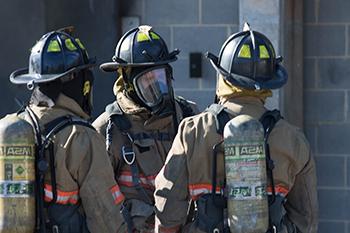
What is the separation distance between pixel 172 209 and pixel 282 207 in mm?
483

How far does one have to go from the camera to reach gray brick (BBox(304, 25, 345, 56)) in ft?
21.5

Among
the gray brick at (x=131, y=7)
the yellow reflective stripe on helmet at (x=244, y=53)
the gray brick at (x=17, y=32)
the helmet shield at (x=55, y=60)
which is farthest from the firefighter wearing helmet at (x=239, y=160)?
the gray brick at (x=131, y=7)

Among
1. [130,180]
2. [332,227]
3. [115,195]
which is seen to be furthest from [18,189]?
[332,227]

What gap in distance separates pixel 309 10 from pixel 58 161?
11.3 ft

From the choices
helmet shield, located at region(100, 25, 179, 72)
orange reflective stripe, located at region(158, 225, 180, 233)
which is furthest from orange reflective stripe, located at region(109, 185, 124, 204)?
helmet shield, located at region(100, 25, 179, 72)

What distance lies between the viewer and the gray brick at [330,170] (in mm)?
6617

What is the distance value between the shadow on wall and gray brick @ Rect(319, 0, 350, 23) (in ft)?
5.07

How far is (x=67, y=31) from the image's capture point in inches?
168

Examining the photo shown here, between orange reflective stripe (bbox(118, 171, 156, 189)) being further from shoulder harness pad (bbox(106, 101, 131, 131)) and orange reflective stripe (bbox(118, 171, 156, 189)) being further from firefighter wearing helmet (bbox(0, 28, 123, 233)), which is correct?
firefighter wearing helmet (bbox(0, 28, 123, 233))

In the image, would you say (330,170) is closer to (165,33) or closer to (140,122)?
(165,33)

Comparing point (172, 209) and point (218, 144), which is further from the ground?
point (218, 144)

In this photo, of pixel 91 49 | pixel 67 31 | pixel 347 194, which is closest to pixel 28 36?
pixel 91 49

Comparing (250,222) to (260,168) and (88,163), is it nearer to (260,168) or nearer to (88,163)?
(260,168)

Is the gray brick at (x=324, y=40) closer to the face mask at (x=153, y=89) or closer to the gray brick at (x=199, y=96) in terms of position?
the gray brick at (x=199, y=96)
